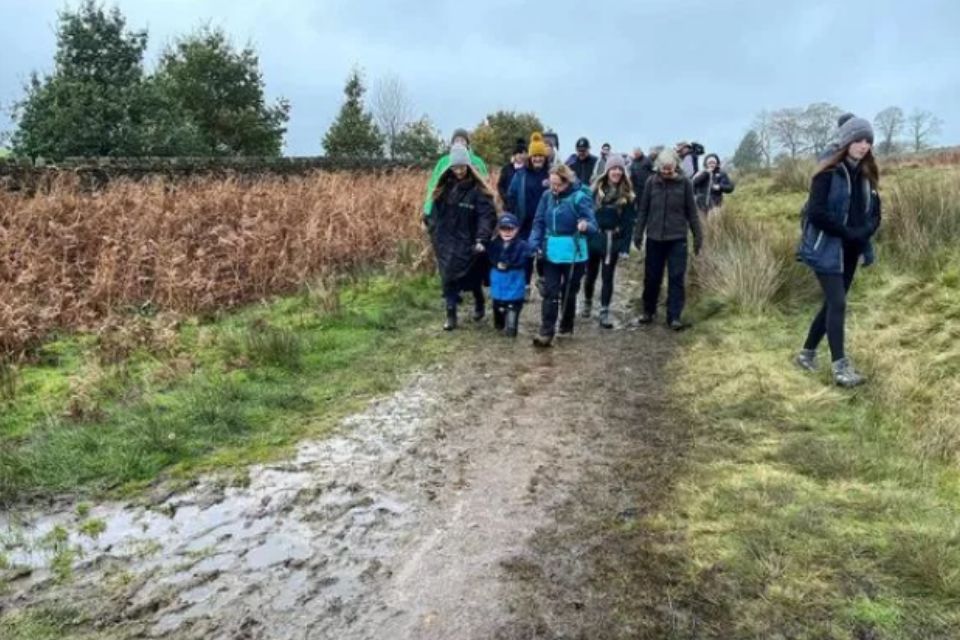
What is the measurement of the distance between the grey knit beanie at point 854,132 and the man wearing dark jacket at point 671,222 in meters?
2.44

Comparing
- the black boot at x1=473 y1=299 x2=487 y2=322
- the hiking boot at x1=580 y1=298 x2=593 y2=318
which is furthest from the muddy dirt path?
the hiking boot at x1=580 y1=298 x2=593 y2=318

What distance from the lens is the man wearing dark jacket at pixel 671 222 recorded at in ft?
27.7

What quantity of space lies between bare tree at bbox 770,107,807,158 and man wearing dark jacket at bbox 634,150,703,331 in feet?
118

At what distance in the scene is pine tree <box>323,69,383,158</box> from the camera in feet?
106

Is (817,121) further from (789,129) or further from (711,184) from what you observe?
(711,184)

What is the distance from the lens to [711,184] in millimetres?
13680

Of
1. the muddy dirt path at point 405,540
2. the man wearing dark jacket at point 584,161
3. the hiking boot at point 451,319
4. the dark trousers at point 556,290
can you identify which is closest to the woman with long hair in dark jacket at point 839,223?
the muddy dirt path at point 405,540

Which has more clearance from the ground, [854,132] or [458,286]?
[854,132]

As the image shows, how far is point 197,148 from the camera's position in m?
20.5

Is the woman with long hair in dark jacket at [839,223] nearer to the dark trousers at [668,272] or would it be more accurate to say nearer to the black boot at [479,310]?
the dark trousers at [668,272]

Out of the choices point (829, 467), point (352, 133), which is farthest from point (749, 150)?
point (829, 467)

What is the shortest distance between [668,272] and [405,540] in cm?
544

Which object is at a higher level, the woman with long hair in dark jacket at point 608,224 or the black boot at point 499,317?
the woman with long hair in dark jacket at point 608,224

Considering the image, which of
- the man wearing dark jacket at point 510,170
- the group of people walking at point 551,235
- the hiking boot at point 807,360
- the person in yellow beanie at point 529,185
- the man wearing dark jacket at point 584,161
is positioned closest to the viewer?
the hiking boot at point 807,360
